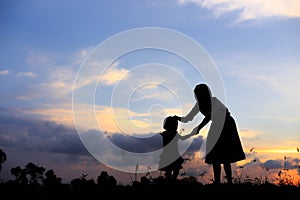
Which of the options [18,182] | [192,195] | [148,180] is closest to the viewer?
[192,195]

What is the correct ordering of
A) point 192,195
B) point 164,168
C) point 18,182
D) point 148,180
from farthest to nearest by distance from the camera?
point 164,168, point 148,180, point 18,182, point 192,195

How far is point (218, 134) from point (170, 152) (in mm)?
1874

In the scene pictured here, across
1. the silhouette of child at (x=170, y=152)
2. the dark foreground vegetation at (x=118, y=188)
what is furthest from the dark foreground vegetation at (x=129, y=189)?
the silhouette of child at (x=170, y=152)

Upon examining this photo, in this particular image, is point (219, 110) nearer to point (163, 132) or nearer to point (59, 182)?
point (163, 132)

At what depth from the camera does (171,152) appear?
10938 millimetres

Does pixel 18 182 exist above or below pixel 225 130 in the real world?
below

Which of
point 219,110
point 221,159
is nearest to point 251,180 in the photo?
point 221,159

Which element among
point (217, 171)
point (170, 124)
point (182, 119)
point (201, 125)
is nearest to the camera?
point (217, 171)

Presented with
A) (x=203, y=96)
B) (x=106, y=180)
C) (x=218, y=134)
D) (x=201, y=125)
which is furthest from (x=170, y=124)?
(x=106, y=180)

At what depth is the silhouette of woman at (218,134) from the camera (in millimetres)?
9398

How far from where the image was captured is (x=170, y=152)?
1095 centimetres

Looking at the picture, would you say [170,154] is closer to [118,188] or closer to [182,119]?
[182,119]

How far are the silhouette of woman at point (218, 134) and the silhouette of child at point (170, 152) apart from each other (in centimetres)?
119

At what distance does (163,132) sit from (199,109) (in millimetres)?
1506
